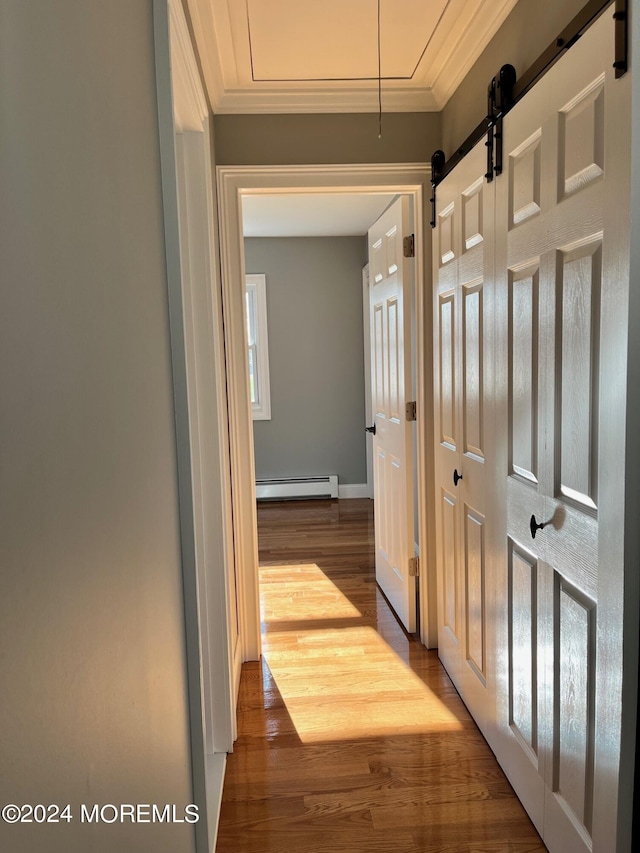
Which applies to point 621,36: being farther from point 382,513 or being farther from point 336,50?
point 382,513

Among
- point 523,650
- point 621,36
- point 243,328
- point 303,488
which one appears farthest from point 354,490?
point 621,36

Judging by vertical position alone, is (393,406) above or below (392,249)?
below

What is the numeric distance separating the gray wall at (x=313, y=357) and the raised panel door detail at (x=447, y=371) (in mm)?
3424

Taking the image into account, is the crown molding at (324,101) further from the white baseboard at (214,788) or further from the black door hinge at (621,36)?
the white baseboard at (214,788)

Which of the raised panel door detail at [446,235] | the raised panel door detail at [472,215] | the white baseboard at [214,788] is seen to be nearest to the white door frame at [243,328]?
the raised panel door detail at [446,235]

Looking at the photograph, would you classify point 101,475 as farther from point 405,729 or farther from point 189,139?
point 405,729

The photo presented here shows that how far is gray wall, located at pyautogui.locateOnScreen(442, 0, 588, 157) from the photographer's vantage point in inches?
63.4

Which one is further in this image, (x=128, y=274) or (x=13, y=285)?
(x=128, y=274)

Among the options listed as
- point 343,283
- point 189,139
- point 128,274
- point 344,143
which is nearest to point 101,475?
point 128,274

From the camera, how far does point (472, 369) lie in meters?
2.23

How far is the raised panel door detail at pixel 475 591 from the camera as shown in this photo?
223 centimetres

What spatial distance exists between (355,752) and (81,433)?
192 centimetres

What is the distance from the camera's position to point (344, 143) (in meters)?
2.69

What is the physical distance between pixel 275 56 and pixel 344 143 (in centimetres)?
49
